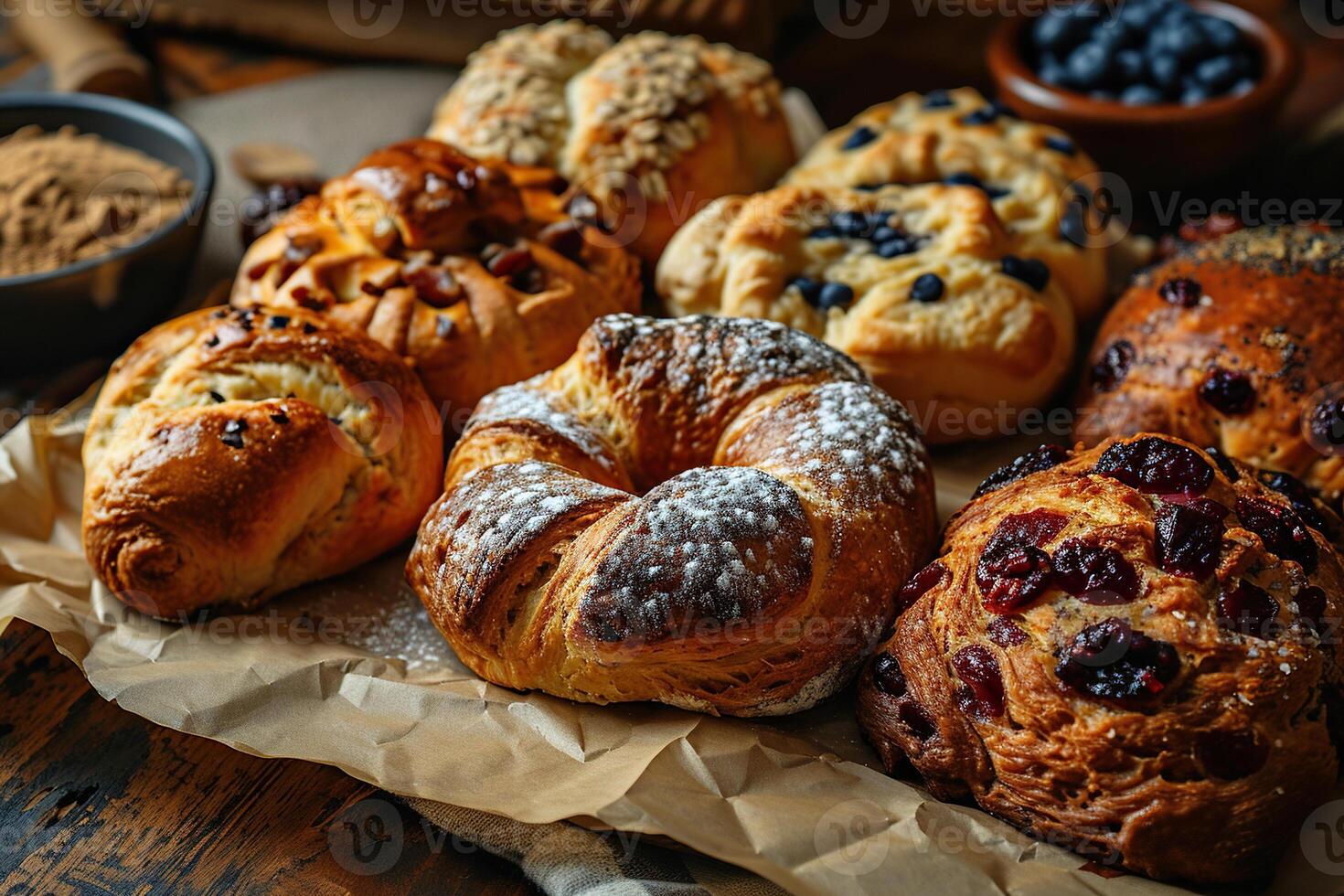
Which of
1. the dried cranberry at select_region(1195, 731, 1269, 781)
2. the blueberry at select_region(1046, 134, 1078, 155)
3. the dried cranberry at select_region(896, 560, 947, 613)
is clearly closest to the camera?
the dried cranberry at select_region(1195, 731, 1269, 781)

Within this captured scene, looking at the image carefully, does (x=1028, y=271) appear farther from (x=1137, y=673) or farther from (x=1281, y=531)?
(x=1137, y=673)

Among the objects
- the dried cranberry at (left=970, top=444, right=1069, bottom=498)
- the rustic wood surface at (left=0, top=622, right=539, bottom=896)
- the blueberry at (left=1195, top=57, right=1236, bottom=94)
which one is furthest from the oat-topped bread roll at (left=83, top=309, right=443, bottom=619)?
the blueberry at (left=1195, top=57, right=1236, bottom=94)

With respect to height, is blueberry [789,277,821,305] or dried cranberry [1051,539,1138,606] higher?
dried cranberry [1051,539,1138,606]

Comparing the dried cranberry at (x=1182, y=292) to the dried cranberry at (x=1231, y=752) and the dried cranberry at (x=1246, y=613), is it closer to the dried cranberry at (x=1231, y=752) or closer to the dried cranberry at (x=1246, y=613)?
the dried cranberry at (x=1246, y=613)

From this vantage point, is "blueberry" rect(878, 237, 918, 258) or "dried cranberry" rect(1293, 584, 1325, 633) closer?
"dried cranberry" rect(1293, 584, 1325, 633)

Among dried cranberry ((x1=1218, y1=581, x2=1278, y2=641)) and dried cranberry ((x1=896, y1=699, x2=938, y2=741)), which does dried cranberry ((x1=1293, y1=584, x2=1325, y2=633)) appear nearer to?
dried cranberry ((x1=1218, y1=581, x2=1278, y2=641))

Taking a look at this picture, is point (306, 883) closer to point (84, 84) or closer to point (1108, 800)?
point (1108, 800)

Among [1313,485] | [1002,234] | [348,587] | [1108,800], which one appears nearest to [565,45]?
[1002,234]
